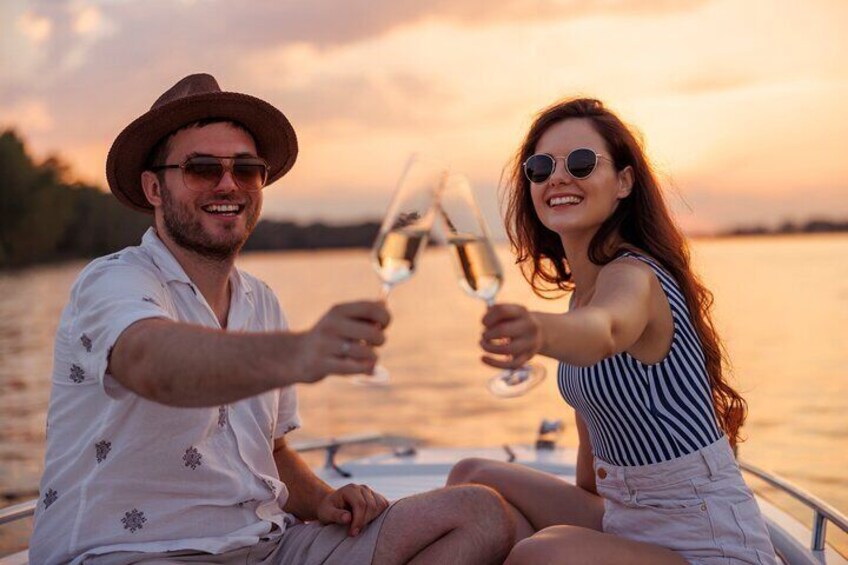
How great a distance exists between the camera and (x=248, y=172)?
112 inches

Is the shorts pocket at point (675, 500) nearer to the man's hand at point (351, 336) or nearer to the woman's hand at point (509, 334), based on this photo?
the woman's hand at point (509, 334)

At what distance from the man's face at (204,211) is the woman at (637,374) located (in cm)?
80

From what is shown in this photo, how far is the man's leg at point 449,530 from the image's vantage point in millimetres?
2746

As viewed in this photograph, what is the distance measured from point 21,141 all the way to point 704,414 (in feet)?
206

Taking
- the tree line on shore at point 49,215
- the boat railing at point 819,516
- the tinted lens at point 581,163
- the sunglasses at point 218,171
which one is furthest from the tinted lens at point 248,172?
the tree line on shore at point 49,215

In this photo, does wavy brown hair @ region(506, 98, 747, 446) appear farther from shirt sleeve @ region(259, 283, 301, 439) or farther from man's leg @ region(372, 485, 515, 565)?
shirt sleeve @ region(259, 283, 301, 439)

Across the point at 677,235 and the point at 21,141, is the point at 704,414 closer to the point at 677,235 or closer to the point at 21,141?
the point at 677,235

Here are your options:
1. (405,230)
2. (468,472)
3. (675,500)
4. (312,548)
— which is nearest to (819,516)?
(675,500)

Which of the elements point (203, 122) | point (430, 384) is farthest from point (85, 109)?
point (203, 122)

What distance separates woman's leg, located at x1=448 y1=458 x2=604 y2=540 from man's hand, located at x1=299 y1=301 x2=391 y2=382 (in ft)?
5.57

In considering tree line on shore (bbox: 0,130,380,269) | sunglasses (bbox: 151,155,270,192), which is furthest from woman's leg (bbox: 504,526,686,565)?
tree line on shore (bbox: 0,130,380,269)

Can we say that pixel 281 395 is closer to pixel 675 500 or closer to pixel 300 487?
pixel 300 487

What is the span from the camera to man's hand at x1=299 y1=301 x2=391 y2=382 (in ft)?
5.32

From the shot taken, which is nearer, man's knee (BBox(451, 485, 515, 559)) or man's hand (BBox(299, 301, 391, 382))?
man's hand (BBox(299, 301, 391, 382))
